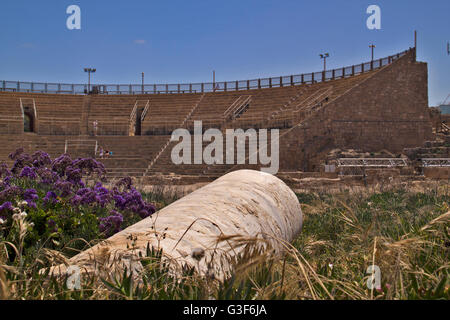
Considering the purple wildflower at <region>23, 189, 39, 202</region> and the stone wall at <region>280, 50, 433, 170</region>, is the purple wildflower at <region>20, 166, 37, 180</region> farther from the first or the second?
the stone wall at <region>280, 50, 433, 170</region>

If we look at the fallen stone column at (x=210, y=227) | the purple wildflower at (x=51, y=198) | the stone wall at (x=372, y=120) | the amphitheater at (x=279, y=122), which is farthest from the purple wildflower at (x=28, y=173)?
the stone wall at (x=372, y=120)

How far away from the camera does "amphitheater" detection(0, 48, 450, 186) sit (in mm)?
19688

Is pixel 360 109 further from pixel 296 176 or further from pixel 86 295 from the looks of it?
pixel 86 295

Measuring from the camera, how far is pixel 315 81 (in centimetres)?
3025

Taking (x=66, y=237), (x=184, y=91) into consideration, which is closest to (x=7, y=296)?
(x=66, y=237)

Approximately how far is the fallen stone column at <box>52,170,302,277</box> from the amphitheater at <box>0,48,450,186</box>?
35.7 ft

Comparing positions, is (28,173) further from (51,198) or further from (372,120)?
(372,120)

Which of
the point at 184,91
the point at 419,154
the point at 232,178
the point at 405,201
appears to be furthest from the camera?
the point at 184,91

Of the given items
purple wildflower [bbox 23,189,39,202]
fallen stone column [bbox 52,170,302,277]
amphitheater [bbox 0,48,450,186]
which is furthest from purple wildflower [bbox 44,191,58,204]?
amphitheater [bbox 0,48,450,186]

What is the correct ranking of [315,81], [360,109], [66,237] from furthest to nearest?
1. [315,81]
2. [360,109]
3. [66,237]

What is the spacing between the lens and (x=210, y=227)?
10.8ft

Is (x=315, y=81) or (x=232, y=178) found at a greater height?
(x=315, y=81)

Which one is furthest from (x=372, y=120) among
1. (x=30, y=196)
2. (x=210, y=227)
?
(x=210, y=227)
